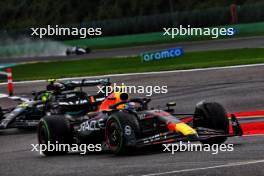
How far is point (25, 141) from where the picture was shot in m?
14.0

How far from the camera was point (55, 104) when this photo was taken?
14.6 meters

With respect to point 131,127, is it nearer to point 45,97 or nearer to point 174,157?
point 174,157

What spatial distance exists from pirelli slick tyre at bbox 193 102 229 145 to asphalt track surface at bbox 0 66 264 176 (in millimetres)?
323

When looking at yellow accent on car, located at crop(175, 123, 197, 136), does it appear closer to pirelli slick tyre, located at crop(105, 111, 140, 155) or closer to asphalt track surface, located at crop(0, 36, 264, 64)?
pirelli slick tyre, located at crop(105, 111, 140, 155)

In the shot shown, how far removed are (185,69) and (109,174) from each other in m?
14.8

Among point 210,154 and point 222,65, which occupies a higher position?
point 222,65

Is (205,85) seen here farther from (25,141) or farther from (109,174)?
(109,174)

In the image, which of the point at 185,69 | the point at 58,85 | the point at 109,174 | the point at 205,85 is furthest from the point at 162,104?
the point at 109,174

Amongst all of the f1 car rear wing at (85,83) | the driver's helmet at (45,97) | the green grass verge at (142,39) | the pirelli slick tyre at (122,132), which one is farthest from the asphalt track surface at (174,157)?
the green grass verge at (142,39)

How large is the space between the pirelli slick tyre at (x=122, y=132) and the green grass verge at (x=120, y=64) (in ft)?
45.1

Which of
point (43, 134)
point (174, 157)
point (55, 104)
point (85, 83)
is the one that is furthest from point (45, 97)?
point (174, 157)

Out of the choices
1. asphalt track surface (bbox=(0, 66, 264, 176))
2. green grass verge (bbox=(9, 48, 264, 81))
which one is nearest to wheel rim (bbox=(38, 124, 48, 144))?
asphalt track surface (bbox=(0, 66, 264, 176))

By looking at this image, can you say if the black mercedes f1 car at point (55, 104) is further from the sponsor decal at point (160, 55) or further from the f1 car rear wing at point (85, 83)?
the sponsor decal at point (160, 55)

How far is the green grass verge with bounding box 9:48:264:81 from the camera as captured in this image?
86.1 ft
